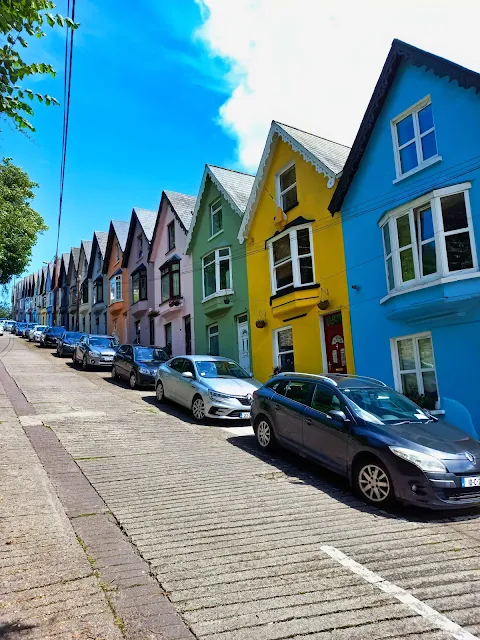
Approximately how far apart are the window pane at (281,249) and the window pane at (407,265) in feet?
17.1

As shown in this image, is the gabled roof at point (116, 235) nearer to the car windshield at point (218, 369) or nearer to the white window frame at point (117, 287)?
the white window frame at point (117, 287)

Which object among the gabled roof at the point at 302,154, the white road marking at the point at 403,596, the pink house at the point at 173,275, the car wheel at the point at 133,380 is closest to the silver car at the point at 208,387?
the car wheel at the point at 133,380

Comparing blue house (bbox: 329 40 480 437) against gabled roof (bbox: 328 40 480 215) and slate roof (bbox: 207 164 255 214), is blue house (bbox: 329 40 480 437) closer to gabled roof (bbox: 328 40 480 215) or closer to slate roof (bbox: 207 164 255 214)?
gabled roof (bbox: 328 40 480 215)

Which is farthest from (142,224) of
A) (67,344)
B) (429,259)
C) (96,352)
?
(429,259)

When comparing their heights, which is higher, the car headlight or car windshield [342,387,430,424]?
car windshield [342,387,430,424]

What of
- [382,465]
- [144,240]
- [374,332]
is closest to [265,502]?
[382,465]

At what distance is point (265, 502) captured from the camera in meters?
6.24

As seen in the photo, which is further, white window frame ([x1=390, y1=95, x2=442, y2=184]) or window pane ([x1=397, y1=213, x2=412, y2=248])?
window pane ([x1=397, y1=213, x2=412, y2=248])

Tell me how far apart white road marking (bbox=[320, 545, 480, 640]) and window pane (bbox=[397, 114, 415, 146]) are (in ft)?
38.3

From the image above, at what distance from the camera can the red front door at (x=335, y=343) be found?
48.5 ft

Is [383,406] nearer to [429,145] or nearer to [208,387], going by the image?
[208,387]

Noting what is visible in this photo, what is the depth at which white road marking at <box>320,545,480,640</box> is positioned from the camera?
3.36 m

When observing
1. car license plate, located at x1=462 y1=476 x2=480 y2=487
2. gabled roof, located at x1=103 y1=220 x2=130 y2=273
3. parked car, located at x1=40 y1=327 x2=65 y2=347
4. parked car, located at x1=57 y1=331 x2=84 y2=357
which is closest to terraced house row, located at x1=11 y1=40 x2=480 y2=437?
car license plate, located at x1=462 y1=476 x2=480 y2=487

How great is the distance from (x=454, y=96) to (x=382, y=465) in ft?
32.2
